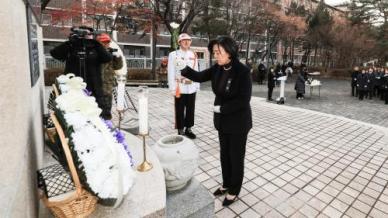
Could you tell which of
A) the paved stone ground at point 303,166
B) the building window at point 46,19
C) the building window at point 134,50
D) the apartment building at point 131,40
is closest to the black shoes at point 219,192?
the paved stone ground at point 303,166

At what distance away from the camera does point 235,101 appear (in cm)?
250

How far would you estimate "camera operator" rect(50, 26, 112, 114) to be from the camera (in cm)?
289

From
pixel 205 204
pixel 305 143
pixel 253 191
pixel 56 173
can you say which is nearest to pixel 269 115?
pixel 305 143

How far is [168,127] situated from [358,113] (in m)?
7.67

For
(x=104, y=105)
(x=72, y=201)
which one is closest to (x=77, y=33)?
(x=104, y=105)

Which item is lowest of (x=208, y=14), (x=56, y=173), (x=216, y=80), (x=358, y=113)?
(x=358, y=113)

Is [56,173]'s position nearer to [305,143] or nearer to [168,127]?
[168,127]

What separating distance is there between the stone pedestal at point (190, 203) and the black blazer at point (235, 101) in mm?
667

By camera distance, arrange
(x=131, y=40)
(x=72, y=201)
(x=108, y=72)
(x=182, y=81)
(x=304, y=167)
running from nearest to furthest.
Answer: (x=72, y=201), (x=304, y=167), (x=108, y=72), (x=182, y=81), (x=131, y=40)

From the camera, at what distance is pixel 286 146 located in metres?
4.74

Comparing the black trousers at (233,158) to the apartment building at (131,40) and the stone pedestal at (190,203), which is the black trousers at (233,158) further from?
the apartment building at (131,40)

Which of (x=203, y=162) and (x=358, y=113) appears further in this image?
(x=358, y=113)

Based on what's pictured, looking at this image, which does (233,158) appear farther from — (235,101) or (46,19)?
(46,19)

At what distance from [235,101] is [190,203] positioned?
1.03m
